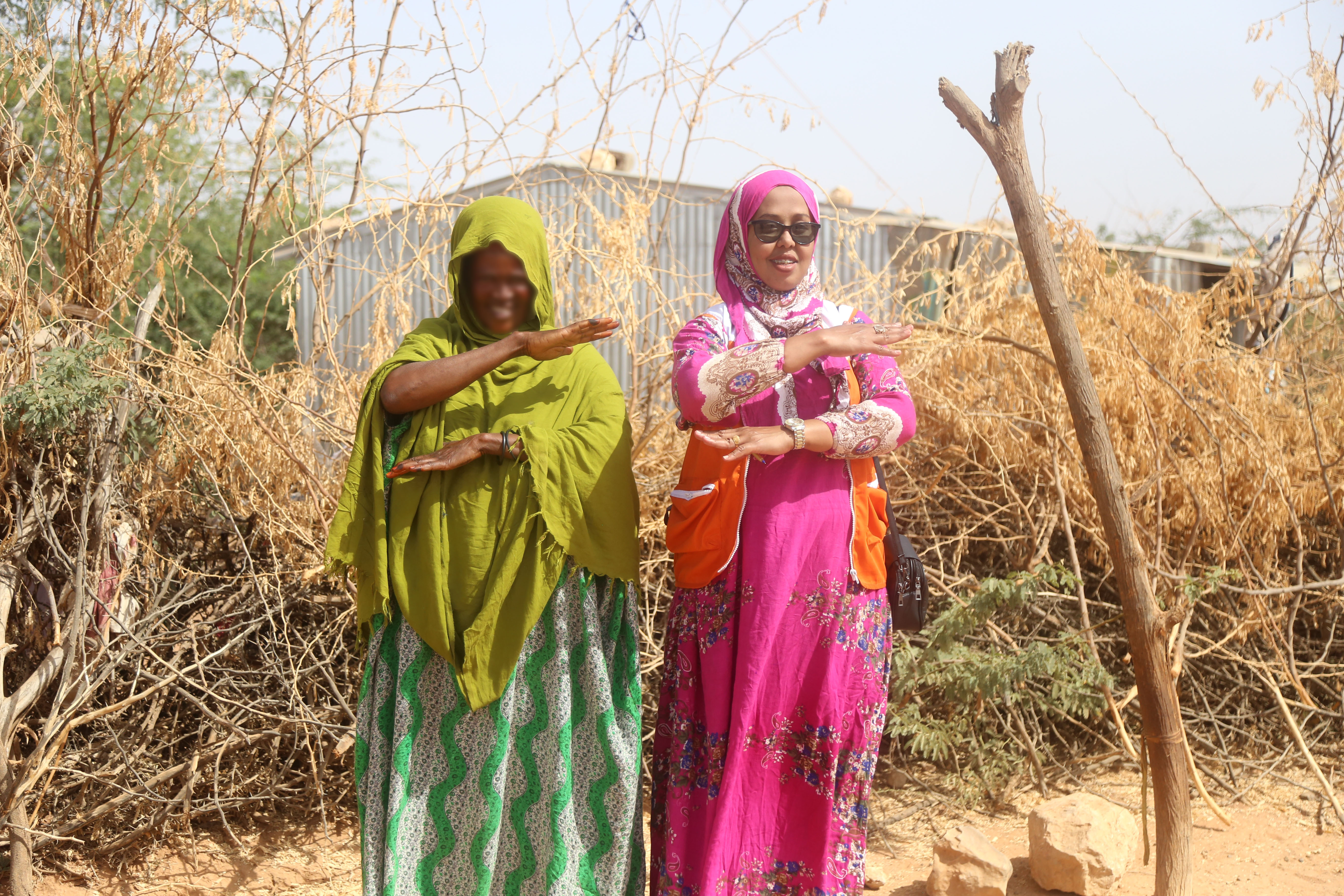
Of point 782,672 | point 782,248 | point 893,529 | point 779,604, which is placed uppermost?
point 782,248

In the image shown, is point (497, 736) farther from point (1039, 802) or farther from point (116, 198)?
point (116, 198)

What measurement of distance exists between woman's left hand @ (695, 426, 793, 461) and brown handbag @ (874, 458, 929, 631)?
0.33 meters

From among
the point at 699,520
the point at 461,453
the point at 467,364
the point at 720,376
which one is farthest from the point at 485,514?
the point at 720,376

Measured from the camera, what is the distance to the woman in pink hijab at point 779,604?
82.9 inches

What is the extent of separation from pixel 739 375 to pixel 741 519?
324 millimetres

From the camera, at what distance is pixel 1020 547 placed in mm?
3988

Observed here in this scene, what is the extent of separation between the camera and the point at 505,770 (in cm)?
209

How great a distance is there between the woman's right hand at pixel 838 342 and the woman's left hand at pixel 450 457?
0.62 metres

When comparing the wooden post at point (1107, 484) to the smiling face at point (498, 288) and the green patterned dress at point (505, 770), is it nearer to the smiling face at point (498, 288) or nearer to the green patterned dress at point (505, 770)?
the smiling face at point (498, 288)

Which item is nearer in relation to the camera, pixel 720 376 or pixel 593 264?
pixel 720 376

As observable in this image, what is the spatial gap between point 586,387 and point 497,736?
757 mm

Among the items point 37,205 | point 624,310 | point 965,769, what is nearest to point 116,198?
point 37,205

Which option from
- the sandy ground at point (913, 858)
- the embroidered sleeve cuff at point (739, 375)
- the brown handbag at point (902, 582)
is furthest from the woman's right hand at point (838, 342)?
the sandy ground at point (913, 858)

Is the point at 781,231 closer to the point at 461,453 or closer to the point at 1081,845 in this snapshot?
the point at 461,453
